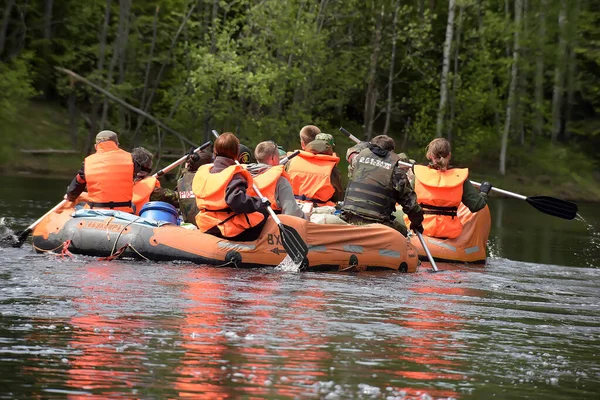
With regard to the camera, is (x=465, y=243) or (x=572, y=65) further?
(x=572, y=65)

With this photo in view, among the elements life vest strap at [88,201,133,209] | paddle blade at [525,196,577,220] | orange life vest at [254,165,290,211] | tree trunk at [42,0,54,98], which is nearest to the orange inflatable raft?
paddle blade at [525,196,577,220]

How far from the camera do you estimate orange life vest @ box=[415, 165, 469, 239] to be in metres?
12.6

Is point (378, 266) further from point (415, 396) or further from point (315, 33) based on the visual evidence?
point (315, 33)

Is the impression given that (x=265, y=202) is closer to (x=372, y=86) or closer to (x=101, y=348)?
(x=101, y=348)

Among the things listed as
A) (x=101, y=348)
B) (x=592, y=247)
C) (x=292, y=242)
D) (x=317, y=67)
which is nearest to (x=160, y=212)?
(x=292, y=242)

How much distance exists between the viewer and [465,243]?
43.3 feet

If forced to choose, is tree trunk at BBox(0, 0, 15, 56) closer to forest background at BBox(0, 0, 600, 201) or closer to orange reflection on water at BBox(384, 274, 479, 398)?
forest background at BBox(0, 0, 600, 201)

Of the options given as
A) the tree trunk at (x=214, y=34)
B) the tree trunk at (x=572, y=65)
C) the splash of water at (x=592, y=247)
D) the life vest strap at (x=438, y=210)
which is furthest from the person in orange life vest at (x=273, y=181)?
the tree trunk at (x=572, y=65)

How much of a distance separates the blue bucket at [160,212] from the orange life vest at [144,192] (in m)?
0.68

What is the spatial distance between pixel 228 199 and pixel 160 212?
150cm

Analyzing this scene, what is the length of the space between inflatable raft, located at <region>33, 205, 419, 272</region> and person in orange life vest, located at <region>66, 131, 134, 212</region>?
40 centimetres

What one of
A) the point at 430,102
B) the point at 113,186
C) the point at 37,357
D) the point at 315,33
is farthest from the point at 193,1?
the point at 37,357

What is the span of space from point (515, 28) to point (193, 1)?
9362 mm

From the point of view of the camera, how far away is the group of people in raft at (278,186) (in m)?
11.0
